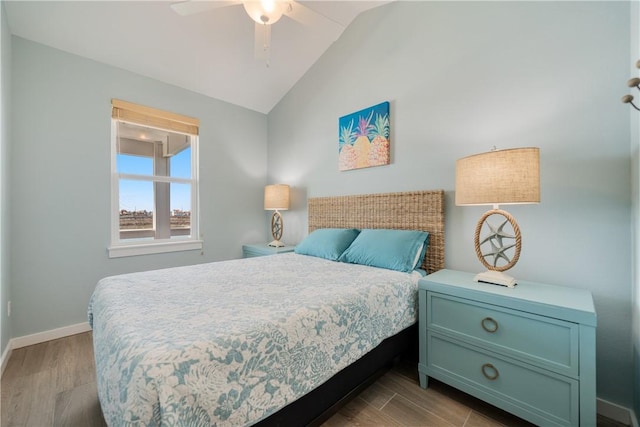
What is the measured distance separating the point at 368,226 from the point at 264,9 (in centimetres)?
195

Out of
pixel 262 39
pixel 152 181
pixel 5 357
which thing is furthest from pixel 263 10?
pixel 5 357

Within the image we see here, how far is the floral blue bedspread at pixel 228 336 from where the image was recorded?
824 millimetres

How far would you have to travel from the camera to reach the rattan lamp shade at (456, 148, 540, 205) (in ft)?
4.67

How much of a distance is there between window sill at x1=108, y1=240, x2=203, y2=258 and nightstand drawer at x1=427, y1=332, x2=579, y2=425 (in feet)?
9.12

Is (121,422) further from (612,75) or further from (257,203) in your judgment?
(257,203)

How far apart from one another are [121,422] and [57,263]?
7.81 ft

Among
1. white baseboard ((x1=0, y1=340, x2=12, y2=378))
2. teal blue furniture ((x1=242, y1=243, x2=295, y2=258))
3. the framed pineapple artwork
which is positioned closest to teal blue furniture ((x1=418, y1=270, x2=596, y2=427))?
the framed pineapple artwork

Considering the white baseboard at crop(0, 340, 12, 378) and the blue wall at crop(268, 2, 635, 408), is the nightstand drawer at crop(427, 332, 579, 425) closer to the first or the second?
the blue wall at crop(268, 2, 635, 408)

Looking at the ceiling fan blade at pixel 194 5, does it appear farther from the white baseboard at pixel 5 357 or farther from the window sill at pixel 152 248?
the white baseboard at pixel 5 357

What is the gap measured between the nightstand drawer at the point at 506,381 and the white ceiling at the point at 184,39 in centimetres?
274

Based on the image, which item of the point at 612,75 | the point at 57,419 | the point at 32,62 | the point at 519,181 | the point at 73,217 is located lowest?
the point at 57,419

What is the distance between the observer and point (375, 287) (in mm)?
1603

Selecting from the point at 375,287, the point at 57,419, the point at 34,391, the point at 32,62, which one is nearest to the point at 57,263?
the point at 34,391

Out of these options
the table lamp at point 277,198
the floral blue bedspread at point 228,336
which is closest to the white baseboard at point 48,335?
the floral blue bedspread at point 228,336
